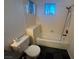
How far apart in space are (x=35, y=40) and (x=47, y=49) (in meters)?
0.48

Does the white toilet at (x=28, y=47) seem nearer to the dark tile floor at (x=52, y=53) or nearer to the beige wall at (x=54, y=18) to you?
the dark tile floor at (x=52, y=53)

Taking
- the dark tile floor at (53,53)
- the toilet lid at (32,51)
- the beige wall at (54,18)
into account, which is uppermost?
the beige wall at (54,18)

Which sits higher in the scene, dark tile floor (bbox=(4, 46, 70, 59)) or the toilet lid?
the toilet lid

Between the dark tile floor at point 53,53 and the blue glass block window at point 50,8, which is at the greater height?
the blue glass block window at point 50,8

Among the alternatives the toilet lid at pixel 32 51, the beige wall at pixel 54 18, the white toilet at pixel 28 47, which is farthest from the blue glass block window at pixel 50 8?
the toilet lid at pixel 32 51

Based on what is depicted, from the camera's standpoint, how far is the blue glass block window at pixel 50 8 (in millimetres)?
4035

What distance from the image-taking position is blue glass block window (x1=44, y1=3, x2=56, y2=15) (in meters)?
4.04

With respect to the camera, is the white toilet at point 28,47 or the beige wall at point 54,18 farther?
the beige wall at point 54,18

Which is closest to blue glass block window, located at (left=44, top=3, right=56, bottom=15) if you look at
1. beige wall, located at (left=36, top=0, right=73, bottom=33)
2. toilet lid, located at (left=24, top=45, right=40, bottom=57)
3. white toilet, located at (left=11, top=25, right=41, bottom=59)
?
A: beige wall, located at (left=36, top=0, right=73, bottom=33)

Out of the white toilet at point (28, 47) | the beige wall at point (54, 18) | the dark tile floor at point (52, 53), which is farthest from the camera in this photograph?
the beige wall at point (54, 18)

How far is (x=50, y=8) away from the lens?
4.08 metres

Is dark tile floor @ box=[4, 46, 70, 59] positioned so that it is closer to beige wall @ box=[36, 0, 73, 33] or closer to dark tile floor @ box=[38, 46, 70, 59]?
dark tile floor @ box=[38, 46, 70, 59]
